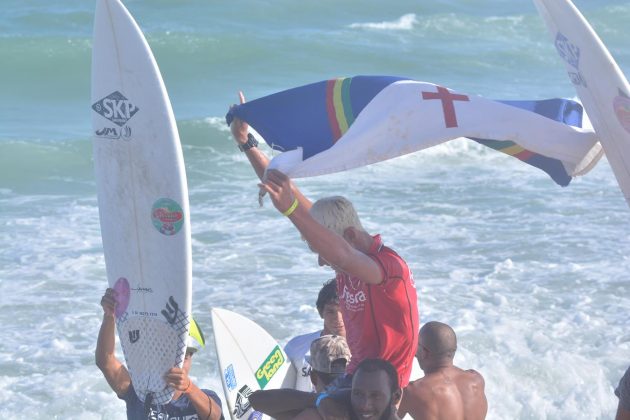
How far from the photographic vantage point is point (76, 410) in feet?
26.2

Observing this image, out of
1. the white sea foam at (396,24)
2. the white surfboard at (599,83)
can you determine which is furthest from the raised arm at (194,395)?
the white sea foam at (396,24)

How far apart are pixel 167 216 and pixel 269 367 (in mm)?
1092

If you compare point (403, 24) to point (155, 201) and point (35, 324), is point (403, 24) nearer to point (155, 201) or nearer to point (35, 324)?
point (35, 324)

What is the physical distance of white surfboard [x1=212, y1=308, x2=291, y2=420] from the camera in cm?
565

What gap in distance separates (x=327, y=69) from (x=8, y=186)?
7.85 meters

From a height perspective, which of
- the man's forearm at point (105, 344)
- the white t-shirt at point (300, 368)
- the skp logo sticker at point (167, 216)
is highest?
the skp logo sticker at point (167, 216)

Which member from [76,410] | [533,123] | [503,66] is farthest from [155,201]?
[503,66]

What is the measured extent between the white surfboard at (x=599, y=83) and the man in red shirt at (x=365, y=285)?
0.92m

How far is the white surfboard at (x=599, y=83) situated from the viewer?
4301mm

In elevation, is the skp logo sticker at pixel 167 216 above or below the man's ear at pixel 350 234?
below

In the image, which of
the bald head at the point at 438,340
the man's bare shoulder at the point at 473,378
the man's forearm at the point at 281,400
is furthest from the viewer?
the man's bare shoulder at the point at 473,378

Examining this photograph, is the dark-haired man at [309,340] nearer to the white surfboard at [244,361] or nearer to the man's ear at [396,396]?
the white surfboard at [244,361]

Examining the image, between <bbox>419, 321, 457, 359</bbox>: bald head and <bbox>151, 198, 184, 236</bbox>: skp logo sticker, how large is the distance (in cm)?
125

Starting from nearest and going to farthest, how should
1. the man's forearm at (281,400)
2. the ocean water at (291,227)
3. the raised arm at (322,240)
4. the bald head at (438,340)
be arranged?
the raised arm at (322,240)
the man's forearm at (281,400)
the bald head at (438,340)
the ocean water at (291,227)
